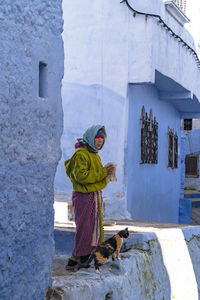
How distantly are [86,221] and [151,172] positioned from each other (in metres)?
6.26

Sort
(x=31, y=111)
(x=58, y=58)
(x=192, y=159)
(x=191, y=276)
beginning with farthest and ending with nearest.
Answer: (x=192, y=159), (x=191, y=276), (x=58, y=58), (x=31, y=111)

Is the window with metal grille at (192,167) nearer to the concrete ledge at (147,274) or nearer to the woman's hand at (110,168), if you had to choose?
the concrete ledge at (147,274)

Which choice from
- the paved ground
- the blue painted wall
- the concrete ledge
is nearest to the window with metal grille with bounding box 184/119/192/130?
the blue painted wall

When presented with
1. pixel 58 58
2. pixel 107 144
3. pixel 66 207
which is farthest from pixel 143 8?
pixel 58 58

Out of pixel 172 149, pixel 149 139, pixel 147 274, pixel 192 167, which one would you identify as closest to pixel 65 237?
pixel 147 274

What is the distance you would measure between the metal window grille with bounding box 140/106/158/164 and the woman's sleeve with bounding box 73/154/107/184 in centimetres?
521

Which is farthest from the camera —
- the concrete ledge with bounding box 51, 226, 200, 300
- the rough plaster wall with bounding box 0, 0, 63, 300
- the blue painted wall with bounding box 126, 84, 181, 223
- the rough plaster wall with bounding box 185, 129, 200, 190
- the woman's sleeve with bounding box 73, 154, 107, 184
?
the rough plaster wall with bounding box 185, 129, 200, 190

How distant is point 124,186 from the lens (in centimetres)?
847

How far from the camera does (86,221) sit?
438 centimetres

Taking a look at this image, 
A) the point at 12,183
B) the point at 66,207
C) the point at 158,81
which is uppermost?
the point at 158,81

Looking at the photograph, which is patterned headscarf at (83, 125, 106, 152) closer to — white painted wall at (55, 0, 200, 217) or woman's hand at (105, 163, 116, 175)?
woman's hand at (105, 163, 116, 175)

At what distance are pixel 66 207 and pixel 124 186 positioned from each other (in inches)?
60.6

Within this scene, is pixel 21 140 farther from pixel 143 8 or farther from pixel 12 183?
pixel 143 8

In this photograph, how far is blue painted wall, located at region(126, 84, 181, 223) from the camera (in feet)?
29.2
